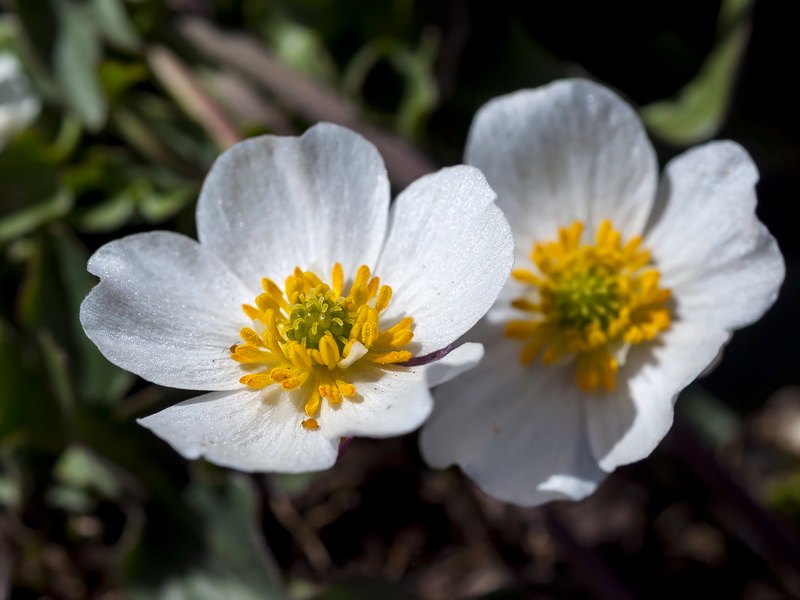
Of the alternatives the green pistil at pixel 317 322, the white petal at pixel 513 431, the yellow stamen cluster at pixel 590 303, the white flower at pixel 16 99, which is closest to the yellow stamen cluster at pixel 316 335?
the green pistil at pixel 317 322

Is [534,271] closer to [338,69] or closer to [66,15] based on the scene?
[338,69]

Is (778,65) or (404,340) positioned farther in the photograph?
(778,65)

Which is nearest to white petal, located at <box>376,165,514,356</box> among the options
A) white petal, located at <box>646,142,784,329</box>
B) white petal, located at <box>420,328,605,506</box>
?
white petal, located at <box>420,328,605,506</box>

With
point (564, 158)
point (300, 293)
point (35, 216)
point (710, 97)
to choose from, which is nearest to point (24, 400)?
point (35, 216)

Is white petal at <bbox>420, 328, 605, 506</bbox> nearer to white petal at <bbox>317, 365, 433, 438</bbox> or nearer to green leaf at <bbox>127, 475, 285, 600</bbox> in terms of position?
white petal at <bbox>317, 365, 433, 438</bbox>

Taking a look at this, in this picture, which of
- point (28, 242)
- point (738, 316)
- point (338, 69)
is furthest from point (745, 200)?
point (28, 242)

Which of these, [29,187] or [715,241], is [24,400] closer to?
[29,187]
